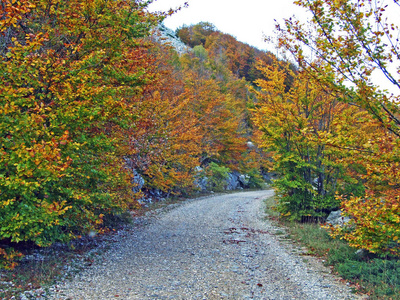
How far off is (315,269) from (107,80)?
6.76 metres

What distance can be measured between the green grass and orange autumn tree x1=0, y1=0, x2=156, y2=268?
588 cm

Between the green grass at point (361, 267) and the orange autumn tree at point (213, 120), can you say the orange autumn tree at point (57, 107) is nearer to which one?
the green grass at point (361, 267)

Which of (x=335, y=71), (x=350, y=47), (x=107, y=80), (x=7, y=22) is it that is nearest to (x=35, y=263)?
(x=107, y=80)

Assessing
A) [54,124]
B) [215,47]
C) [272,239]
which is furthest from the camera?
[215,47]

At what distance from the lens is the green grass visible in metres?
5.53

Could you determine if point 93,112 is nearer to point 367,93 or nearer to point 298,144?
point 367,93

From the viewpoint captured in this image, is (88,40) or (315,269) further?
(315,269)

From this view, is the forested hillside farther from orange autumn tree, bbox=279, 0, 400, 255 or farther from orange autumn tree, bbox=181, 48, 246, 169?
orange autumn tree, bbox=181, 48, 246, 169

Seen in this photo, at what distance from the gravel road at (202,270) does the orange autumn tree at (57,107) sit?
1346 mm

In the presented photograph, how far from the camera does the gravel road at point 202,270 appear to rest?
5.46 meters

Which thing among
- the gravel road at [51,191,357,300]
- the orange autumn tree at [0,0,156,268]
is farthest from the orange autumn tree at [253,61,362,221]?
the orange autumn tree at [0,0,156,268]

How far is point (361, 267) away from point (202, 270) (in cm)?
352

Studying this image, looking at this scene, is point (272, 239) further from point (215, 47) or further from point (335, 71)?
point (215, 47)

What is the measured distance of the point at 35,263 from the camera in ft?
20.1
